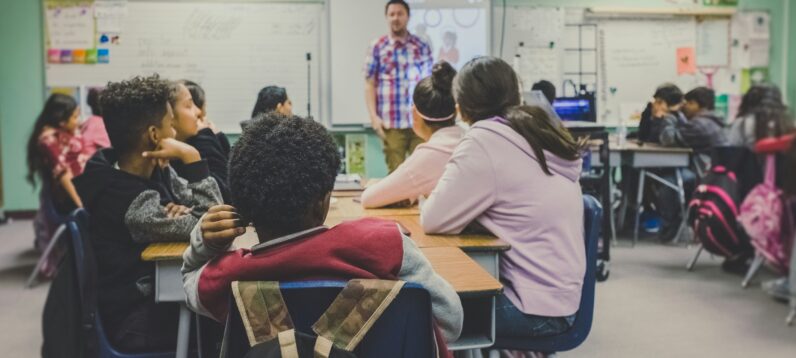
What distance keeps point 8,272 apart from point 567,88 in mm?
4549

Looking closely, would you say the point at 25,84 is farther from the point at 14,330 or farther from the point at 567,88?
the point at 567,88

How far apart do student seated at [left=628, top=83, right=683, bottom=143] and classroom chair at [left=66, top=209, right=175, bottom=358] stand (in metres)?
4.35

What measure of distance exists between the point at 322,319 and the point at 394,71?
4.36 metres

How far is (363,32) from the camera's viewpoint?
638cm

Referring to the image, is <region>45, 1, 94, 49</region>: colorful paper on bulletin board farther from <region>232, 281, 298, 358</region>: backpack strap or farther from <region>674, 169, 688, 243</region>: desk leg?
<region>232, 281, 298, 358</region>: backpack strap

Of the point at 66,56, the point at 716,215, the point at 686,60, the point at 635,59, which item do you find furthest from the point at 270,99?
the point at 686,60

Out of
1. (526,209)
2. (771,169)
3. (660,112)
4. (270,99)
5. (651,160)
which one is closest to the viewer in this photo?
(771,169)

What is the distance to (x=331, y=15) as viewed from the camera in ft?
20.8

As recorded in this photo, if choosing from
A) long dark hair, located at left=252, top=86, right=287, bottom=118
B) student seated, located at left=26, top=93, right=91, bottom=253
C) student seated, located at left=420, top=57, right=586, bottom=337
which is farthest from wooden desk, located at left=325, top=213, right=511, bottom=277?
student seated, located at left=26, top=93, right=91, bottom=253

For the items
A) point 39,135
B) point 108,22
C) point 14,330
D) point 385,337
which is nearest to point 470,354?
point 385,337

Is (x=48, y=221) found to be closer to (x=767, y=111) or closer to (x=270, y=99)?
(x=270, y=99)

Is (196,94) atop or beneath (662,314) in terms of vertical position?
atop

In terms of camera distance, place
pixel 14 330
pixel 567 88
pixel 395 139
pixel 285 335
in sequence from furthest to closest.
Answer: pixel 567 88, pixel 395 139, pixel 14 330, pixel 285 335

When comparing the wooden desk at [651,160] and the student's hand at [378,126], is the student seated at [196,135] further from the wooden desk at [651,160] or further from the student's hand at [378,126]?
the wooden desk at [651,160]
